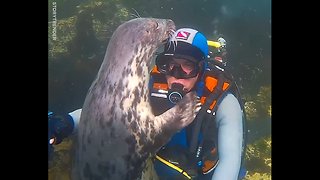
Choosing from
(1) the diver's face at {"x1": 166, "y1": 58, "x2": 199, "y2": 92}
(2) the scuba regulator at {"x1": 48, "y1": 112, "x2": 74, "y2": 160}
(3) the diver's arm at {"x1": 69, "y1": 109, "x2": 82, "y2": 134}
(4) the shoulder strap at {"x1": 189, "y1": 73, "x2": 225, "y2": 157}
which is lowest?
(2) the scuba regulator at {"x1": 48, "y1": 112, "x2": 74, "y2": 160}

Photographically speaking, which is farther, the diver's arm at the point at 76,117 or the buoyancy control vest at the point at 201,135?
the diver's arm at the point at 76,117

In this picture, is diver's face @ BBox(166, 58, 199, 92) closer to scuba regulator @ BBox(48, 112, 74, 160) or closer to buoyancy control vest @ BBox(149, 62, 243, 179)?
buoyancy control vest @ BBox(149, 62, 243, 179)

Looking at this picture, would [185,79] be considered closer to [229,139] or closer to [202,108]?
[202,108]

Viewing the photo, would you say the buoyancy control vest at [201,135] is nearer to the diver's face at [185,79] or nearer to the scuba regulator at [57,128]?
the diver's face at [185,79]

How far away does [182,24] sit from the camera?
2.93 metres

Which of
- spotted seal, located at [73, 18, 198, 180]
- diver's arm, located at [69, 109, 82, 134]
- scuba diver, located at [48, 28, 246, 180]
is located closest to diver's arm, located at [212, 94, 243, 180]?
scuba diver, located at [48, 28, 246, 180]

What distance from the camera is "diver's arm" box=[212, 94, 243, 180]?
9.27 feet

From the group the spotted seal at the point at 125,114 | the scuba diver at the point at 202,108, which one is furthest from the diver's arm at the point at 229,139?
the spotted seal at the point at 125,114

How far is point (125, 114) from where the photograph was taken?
291cm

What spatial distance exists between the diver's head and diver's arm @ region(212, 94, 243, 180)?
262 mm

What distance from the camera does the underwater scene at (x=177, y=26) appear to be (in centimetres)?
285

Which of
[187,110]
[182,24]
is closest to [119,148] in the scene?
[187,110]
